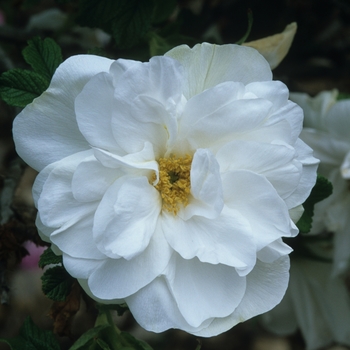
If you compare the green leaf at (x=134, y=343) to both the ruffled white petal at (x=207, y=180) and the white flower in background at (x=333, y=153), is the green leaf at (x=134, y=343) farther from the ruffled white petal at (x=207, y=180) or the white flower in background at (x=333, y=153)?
the white flower in background at (x=333, y=153)

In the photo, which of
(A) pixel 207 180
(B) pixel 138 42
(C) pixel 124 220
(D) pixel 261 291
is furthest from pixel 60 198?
(B) pixel 138 42

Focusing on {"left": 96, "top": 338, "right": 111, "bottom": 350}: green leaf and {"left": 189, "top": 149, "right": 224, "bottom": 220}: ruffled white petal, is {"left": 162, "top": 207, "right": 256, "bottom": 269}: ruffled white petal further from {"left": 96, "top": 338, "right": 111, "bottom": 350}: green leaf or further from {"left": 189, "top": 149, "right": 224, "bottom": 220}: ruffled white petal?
{"left": 96, "top": 338, "right": 111, "bottom": 350}: green leaf

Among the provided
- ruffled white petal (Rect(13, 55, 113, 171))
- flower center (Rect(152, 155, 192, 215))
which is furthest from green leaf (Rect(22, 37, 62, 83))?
flower center (Rect(152, 155, 192, 215))

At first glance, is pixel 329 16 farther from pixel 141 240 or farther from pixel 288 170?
pixel 141 240

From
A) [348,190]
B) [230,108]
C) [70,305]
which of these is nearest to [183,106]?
[230,108]

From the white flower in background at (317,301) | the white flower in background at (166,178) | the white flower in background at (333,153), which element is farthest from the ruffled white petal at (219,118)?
the white flower in background at (317,301)

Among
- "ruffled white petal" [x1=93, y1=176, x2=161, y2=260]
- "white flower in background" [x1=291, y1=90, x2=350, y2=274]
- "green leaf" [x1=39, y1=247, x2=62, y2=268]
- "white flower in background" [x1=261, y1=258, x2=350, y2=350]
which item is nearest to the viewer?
"ruffled white petal" [x1=93, y1=176, x2=161, y2=260]
